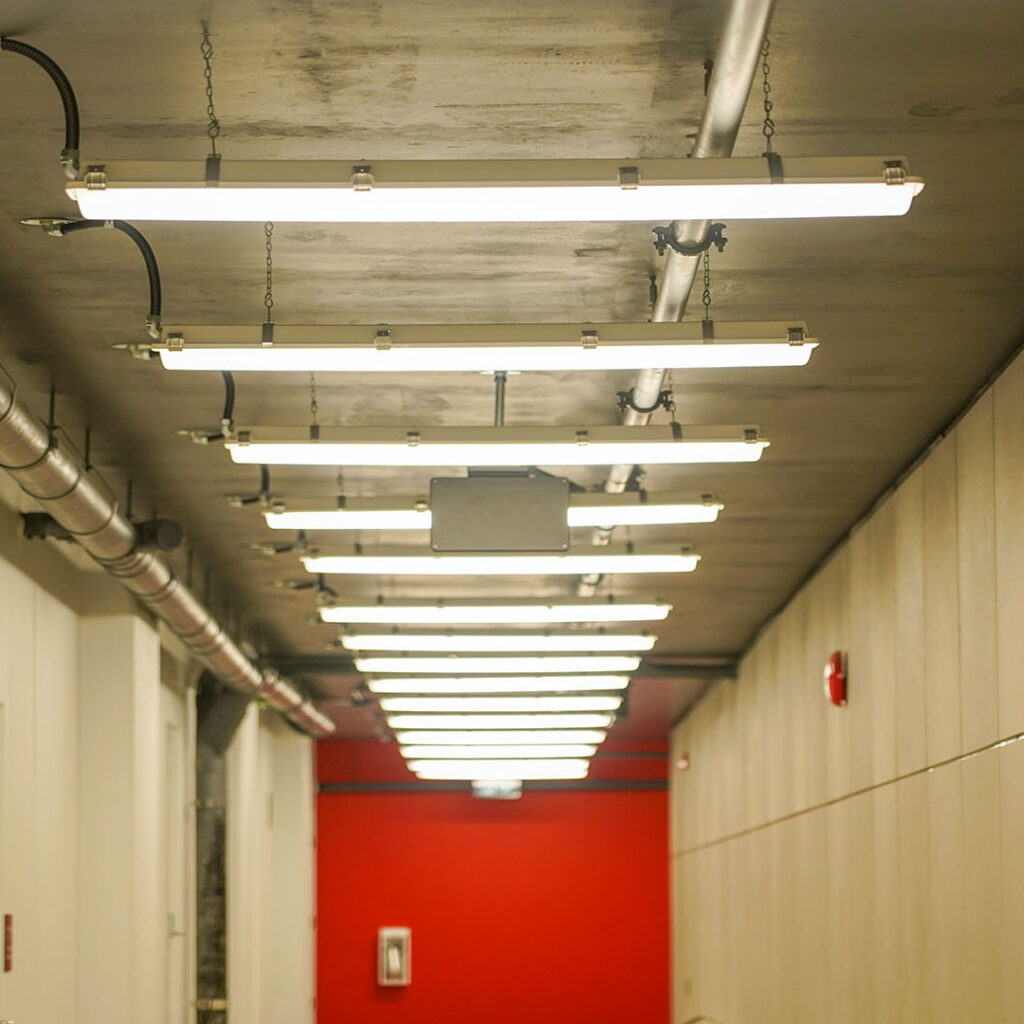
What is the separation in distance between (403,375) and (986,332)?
2.18m

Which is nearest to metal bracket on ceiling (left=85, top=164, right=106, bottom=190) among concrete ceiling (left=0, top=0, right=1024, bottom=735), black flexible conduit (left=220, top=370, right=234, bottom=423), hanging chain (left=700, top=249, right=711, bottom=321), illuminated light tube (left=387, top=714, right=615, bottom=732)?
concrete ceiling (left=0, top=0, right=1024, bottom=735)

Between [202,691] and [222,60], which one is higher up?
[222,60]

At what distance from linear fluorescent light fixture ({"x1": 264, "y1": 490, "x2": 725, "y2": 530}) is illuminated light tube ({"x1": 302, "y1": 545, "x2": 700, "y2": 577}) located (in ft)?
1.67

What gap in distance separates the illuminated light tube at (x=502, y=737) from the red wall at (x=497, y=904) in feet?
21.8

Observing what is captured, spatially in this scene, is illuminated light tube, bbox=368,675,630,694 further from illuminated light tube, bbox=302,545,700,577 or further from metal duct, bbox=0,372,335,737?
illuminated light tube, bbox=302,545,700,577

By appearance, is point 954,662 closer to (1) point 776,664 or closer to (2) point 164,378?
(2) point 164,378

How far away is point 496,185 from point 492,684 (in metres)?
7.37

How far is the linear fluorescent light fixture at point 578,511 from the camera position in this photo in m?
6.77

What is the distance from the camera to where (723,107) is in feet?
13.4

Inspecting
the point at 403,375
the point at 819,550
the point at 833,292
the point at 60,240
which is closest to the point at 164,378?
the point at 403,375

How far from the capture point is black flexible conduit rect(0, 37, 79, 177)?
410cm

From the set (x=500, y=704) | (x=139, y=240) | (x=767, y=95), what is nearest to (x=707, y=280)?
(x=767, y=95)

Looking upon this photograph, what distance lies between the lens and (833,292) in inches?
236

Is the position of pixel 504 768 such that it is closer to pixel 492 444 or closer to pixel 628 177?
pixel 492 444
